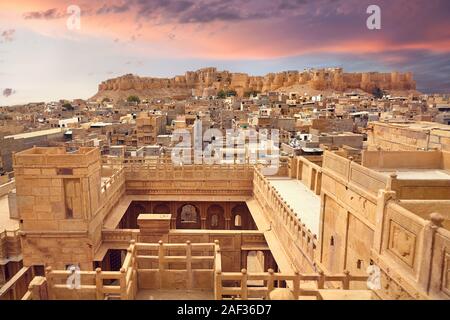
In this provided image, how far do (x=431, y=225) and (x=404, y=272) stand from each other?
3.52 feet

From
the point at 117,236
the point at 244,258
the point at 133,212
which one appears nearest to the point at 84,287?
the point at 117,236

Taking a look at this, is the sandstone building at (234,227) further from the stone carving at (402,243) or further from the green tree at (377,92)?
the green tree at (377,92)

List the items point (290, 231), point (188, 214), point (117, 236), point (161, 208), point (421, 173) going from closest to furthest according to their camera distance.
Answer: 1. point (421, 173)
2. point (290, 231)
3. point (117, 236)
4. point (161, 208)
5. point (188, 214)

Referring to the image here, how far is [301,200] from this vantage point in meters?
18.1

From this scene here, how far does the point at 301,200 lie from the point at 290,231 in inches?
181

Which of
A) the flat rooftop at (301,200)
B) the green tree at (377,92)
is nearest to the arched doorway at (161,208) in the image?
the flat rooftop at (301,200)

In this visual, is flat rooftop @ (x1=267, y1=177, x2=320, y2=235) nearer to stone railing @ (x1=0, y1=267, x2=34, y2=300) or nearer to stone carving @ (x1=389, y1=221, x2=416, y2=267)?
stone carving @ (x1=389, y1=221, x2=416, y2=267)

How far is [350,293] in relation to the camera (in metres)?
7.31

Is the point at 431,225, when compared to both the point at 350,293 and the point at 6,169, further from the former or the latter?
the point at 6,169

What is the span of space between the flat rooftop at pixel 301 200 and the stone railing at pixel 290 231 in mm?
886

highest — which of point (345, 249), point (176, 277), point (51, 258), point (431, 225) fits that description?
point (431, 225)

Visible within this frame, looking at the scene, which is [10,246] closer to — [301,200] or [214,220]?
[214,220]
